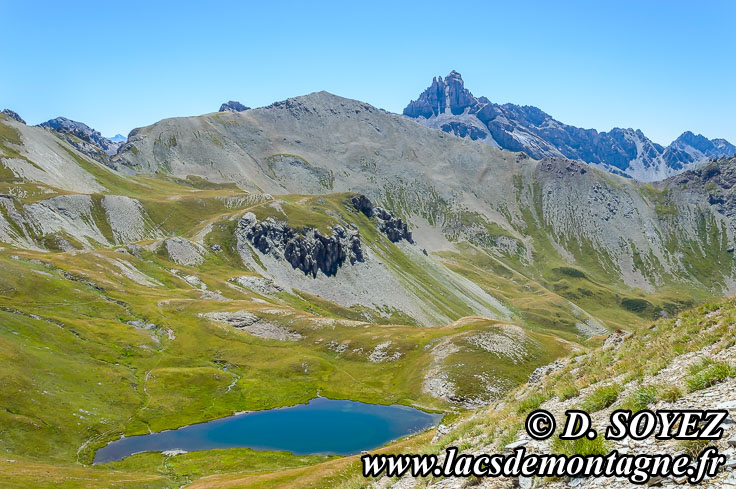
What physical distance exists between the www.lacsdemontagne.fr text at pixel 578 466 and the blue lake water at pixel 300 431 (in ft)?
228

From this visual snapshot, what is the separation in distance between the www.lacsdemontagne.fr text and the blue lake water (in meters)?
69.6

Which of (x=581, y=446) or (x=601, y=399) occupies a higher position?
(x=601, y=399)

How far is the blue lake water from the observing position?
82.8 metres

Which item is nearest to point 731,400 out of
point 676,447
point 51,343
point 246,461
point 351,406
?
point 676,447

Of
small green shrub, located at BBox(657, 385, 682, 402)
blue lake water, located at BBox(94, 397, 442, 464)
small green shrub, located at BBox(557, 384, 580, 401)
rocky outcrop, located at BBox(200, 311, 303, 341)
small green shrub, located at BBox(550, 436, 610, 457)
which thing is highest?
small green shrub, located at BBox(657, 385, 682, 402)

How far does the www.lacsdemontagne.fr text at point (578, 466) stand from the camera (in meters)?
10.4

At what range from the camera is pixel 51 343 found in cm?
10719

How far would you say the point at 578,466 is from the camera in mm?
12992

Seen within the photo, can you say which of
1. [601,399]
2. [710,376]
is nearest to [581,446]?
[601,399]

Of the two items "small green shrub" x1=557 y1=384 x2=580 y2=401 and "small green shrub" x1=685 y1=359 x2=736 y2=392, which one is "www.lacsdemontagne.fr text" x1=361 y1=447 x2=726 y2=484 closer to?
"small green shrub" x1=685 y1=359 x2=736 y2=392

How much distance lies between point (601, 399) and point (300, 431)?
8639 cm

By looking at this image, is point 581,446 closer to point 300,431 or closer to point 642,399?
point 642,399

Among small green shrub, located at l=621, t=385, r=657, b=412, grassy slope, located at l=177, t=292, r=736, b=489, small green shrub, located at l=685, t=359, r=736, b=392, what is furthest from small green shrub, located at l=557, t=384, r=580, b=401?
small green shrub, located at l=685, t=359, r=736, b=392

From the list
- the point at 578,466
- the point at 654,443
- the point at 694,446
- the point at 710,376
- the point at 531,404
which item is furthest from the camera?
the point at 531,404
